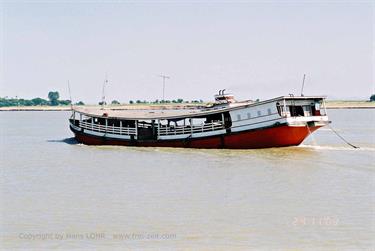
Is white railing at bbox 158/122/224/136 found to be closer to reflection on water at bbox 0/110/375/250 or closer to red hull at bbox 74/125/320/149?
red hull at bbox 74/125/320/149

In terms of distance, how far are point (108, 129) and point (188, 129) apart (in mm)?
7107

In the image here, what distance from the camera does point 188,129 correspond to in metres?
38.4

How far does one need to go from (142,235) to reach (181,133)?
75.2 feet

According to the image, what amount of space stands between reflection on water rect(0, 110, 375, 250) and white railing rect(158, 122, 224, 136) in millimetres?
3379

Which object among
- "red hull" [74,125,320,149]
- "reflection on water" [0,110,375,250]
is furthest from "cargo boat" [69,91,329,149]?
"reflection on water" [0,110,375,250]

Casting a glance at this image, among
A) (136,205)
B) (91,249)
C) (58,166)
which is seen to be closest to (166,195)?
(136,205)

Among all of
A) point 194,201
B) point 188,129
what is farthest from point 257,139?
point 194,201

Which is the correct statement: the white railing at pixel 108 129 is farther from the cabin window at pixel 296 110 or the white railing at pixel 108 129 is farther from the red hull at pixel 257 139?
the cabin window at pixel 296 110

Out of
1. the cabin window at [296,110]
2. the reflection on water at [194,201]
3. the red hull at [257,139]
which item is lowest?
the reflection on water at [194,201]

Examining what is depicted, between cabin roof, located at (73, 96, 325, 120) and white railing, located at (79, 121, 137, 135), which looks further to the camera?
white railing, located at (79, 121, 137, 135)

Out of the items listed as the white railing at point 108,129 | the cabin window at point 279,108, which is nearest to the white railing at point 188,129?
the white railing at point 108,129

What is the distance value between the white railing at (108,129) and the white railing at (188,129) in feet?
7.33

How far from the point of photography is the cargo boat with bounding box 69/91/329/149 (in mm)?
34375

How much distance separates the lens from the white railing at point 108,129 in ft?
133
